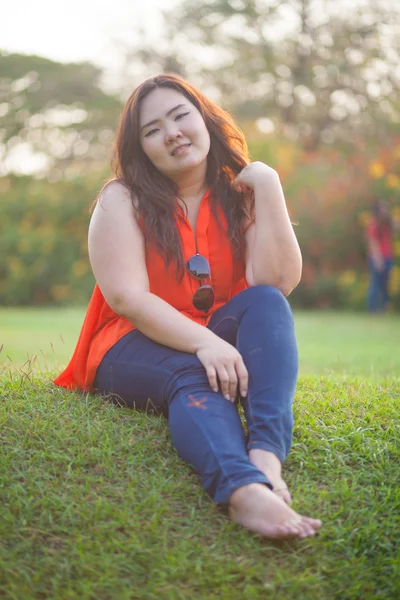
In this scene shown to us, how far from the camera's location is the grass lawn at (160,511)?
2.05m

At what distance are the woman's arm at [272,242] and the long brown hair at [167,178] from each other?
0.16m

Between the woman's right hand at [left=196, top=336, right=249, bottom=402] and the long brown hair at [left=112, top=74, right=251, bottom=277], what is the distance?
0.48 m

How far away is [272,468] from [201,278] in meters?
0.88

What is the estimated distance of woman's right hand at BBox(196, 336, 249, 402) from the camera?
2457mm

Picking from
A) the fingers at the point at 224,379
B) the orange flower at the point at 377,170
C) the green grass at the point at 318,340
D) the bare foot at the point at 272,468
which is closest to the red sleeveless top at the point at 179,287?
the fingers at the point at 224,379

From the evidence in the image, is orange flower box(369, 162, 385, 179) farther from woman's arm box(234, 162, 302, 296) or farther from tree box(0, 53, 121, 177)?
tree box(0, 53, 121, 177)

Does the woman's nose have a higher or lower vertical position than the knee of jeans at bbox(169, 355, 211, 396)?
higher

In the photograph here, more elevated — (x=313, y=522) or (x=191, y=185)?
(x=191, y=185)

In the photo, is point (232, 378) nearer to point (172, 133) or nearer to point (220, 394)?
point (220, 394)

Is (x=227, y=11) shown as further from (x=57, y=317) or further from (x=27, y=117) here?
(x=57, y=317)

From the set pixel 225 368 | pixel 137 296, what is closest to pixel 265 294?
pixel 225 368

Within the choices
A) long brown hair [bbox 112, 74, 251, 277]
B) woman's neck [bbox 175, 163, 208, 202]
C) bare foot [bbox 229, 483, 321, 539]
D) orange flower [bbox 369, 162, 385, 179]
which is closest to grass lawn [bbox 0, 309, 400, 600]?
bare foot [bbox 229, 483, 321, 539]

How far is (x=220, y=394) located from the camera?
97.7 inches

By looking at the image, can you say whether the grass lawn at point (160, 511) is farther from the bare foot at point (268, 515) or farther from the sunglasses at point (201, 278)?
the sunglasses at point (201, 278)
